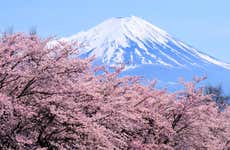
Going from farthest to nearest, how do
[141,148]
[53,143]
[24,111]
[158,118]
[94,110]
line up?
[158,118] → [141,148] → [94,110] → [53,143] → [24,111]

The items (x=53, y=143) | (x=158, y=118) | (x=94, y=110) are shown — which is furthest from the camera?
(x=158, y=118)

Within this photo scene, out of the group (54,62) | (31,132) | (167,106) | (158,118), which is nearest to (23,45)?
(54,62)

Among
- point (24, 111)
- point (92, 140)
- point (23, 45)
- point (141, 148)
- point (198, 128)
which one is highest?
point (23, 45)

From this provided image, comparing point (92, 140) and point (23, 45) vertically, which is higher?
point (23, 45)

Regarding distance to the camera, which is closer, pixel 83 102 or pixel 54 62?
pixel 54 62

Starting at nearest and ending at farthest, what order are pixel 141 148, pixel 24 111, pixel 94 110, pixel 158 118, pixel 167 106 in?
pixel 24 111
pixel 94 110
pixel 141 148
pixel 158 118
pixel 167 106

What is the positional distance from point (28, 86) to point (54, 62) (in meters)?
0.67

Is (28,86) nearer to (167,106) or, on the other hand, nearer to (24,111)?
(24,111)

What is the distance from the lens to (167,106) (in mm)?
19172

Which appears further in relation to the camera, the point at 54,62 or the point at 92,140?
the point at 92,140

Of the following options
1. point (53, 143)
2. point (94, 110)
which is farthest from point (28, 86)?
point (94, 110)

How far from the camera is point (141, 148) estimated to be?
51.0ft

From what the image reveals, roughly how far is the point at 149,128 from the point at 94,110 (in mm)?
4765

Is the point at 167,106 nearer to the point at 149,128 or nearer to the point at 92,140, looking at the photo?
the point at 149,128
